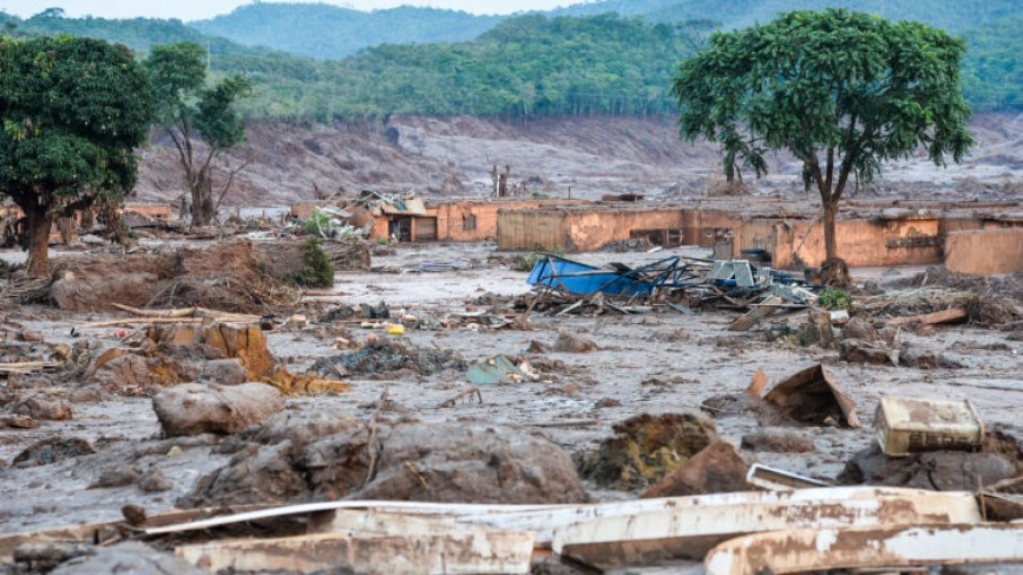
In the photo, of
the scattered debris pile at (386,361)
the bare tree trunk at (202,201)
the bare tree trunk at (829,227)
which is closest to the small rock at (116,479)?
the scattered debris pile at (386,361)

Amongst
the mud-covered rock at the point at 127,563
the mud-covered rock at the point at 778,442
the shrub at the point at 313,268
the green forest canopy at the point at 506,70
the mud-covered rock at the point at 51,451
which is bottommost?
the shrub at the point at 313,268

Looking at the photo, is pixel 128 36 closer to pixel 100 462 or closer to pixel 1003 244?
pixel 1003 244

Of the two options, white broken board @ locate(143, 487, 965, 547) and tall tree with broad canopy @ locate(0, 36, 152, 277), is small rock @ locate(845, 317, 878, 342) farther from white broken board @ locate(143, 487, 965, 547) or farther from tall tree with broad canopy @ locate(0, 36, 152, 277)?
tall tree with broad canopy @ locate(0, 36, 152, 277)

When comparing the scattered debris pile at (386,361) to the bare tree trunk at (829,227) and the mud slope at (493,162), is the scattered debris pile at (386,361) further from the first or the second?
the mud slope at (493,162)

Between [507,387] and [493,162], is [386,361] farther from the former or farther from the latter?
[493,162]

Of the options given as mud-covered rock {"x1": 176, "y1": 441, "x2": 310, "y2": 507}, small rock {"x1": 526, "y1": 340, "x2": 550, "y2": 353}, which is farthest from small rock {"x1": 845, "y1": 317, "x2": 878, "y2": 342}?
mud-covered rock {"x1": 176, "y1": 441, "x2": 310, "y2": 507}

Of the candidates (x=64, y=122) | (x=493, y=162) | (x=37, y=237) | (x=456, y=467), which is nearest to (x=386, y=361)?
(x=456, y=467)

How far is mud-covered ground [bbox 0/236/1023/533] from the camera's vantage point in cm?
873

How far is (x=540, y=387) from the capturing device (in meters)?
14.1

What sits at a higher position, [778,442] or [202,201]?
[778,442]

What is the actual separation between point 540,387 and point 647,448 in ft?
19.4

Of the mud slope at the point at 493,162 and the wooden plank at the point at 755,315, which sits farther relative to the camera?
the mud slope at the point at 493,162

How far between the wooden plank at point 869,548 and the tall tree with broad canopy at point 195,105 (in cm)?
4282

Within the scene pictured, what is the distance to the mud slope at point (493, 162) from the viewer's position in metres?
73.4
